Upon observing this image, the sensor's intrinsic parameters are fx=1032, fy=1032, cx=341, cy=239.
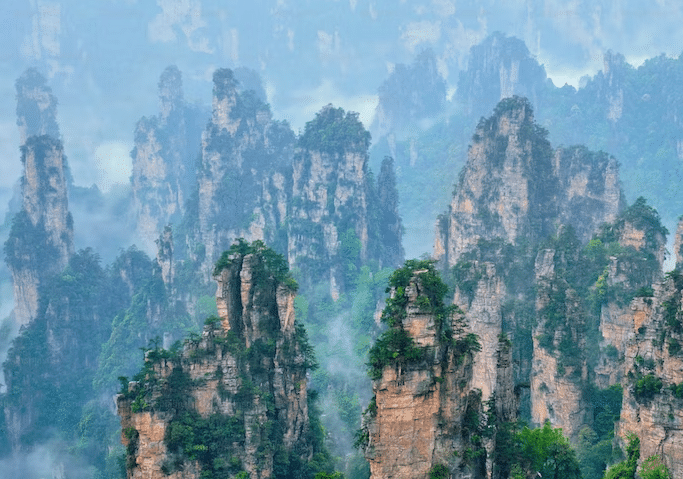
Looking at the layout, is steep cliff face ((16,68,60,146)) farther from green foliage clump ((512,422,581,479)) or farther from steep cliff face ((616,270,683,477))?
green foliage clump ((512,422,581,479))

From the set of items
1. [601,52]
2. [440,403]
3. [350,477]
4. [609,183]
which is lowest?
[350,477]

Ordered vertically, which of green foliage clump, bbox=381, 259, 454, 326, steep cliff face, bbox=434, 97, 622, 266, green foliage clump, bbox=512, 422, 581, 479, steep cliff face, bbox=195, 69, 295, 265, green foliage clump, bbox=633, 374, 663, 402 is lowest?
green foliage clump, bbox=512, 422, 581, 479

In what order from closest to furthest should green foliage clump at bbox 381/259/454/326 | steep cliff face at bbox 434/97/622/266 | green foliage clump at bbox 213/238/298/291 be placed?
1. green foliage clump at bbox 381/259/454/326
2. green foliage clump at bbox 213/238/298/291
3. steep cliff face at bbox 434/97/622/266

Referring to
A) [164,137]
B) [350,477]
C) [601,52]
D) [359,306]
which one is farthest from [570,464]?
[601,52]

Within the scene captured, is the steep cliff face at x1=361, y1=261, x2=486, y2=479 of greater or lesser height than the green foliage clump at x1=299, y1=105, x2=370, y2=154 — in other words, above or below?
below

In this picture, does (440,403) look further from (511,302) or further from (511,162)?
(511,162)

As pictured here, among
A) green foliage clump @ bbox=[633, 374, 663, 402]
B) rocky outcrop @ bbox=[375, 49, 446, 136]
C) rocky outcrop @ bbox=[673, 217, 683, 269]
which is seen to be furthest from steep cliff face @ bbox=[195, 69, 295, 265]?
green foliage clump @ bbox=[633, 374, 663, 402]

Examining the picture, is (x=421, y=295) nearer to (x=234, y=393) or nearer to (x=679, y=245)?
(x=234, y=393)
